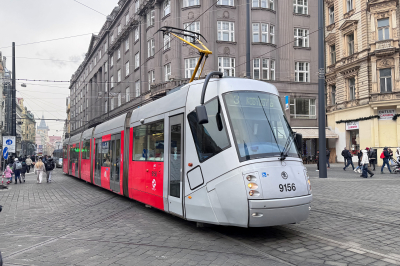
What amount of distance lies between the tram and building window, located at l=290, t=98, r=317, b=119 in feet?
85.1

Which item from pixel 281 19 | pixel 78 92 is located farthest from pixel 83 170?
pixel 78 92

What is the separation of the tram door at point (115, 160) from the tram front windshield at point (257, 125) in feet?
21.2

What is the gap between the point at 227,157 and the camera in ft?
20.2

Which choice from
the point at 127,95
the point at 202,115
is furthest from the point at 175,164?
the point at 127,95

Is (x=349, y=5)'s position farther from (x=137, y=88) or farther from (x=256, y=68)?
(x=137, y=88)

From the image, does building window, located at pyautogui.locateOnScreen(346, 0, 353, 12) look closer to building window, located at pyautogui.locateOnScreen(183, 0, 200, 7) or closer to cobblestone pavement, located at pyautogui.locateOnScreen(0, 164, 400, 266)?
building window, located at pyautogui.locateOnScreen(183, 0, 200, 7)

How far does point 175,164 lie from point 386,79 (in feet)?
86.5

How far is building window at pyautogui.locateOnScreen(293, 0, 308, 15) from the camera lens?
1316 inches

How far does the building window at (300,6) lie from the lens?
33.4 m

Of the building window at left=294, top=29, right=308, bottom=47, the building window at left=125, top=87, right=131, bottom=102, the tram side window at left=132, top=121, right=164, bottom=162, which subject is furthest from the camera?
the building window at left=125, top=87, right=131, bottom=102

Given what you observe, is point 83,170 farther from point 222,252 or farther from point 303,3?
point 303,3

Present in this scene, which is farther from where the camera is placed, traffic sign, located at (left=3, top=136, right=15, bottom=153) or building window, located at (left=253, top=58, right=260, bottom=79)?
building window, located at (left=253, top=58, right=260, bottom=79)

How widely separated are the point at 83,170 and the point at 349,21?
81.8ft

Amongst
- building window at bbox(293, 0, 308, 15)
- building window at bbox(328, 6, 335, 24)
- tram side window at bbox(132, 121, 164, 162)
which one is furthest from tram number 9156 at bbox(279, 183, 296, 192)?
building window at bbox(328, 6, 335, 24)
